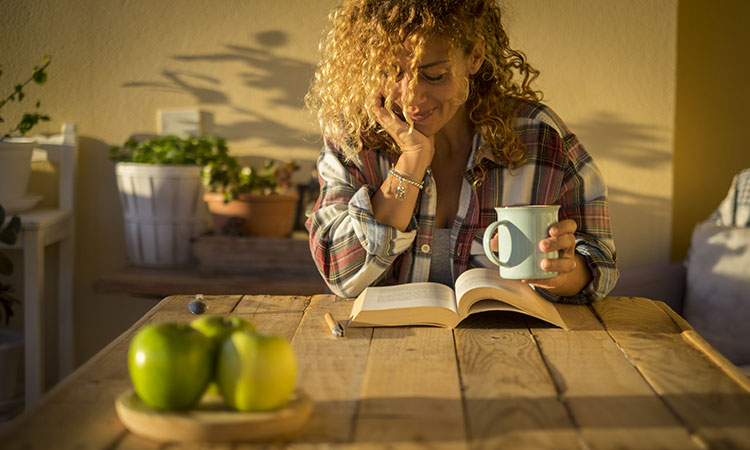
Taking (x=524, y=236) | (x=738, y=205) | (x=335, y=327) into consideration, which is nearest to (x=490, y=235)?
(x=524, y=236)

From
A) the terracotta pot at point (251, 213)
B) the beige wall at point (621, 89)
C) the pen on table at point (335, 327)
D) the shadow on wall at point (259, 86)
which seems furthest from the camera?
the shadow on wall at point (259, 86)

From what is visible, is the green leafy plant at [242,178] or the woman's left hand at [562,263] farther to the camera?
the green leafy plant at [242,178]

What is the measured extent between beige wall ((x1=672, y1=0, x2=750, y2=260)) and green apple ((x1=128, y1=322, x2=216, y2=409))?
2.70m

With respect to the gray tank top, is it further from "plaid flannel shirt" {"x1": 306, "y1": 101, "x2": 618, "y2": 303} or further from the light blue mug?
the light blue mug

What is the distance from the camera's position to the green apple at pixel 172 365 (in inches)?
31.0

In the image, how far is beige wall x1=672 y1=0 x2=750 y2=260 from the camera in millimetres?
3059

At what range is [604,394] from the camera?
3.18ft

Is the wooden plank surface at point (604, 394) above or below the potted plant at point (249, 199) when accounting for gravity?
below

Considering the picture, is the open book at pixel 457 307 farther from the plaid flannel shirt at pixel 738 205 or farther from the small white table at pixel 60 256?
the small white table at pixel 60 256

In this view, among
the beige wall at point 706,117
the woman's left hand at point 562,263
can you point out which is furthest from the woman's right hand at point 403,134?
the beige wall at point 706,117

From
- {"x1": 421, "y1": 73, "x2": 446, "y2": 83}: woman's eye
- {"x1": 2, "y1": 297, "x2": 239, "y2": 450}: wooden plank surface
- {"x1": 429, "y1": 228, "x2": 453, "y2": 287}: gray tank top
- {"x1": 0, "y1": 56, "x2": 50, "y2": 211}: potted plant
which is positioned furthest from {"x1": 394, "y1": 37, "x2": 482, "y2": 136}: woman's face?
{"x1": 0, "y1": 56, "x2": 50, "y2": 211}: potted plant

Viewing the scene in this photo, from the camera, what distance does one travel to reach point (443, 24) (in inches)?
62.5

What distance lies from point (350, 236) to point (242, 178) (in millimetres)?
1244

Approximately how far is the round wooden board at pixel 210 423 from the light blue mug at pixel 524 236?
1.85ft
